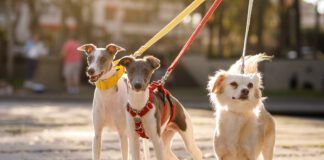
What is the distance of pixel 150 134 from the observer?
301 inches

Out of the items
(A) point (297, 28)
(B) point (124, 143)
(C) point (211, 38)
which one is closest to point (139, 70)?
(B) point (124, 143)

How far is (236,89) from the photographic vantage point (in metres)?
6.93

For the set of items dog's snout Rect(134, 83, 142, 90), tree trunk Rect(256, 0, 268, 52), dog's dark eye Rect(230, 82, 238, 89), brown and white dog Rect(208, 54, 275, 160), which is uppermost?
tree trunk Rect(256, 0, 268, 52)

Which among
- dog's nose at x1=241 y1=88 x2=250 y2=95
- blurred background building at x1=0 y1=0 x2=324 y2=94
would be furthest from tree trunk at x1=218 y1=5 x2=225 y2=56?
dog's nose at x1=241 y1=88 x2=250 y2=95

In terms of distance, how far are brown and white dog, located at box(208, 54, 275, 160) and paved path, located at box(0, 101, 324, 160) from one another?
3.17 m

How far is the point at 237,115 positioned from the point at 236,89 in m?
0.34

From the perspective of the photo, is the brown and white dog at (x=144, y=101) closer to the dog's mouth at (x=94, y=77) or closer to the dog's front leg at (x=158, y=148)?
the dog's front leg at (x=158, y=148)

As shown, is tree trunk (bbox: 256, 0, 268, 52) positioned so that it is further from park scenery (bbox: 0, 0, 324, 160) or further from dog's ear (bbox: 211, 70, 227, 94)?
dog's ear (bbox: 211, 70, 227, 94)

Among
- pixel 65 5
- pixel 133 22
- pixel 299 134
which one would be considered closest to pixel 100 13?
pixel 133 22

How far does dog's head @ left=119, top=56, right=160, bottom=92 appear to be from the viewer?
739 cm

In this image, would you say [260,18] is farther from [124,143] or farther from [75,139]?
[124,143]

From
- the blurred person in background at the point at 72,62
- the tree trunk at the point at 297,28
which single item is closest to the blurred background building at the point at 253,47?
the tree trunk at the point at 297,28

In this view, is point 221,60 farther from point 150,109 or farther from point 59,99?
point 150,109

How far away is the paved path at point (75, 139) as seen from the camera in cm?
1074
